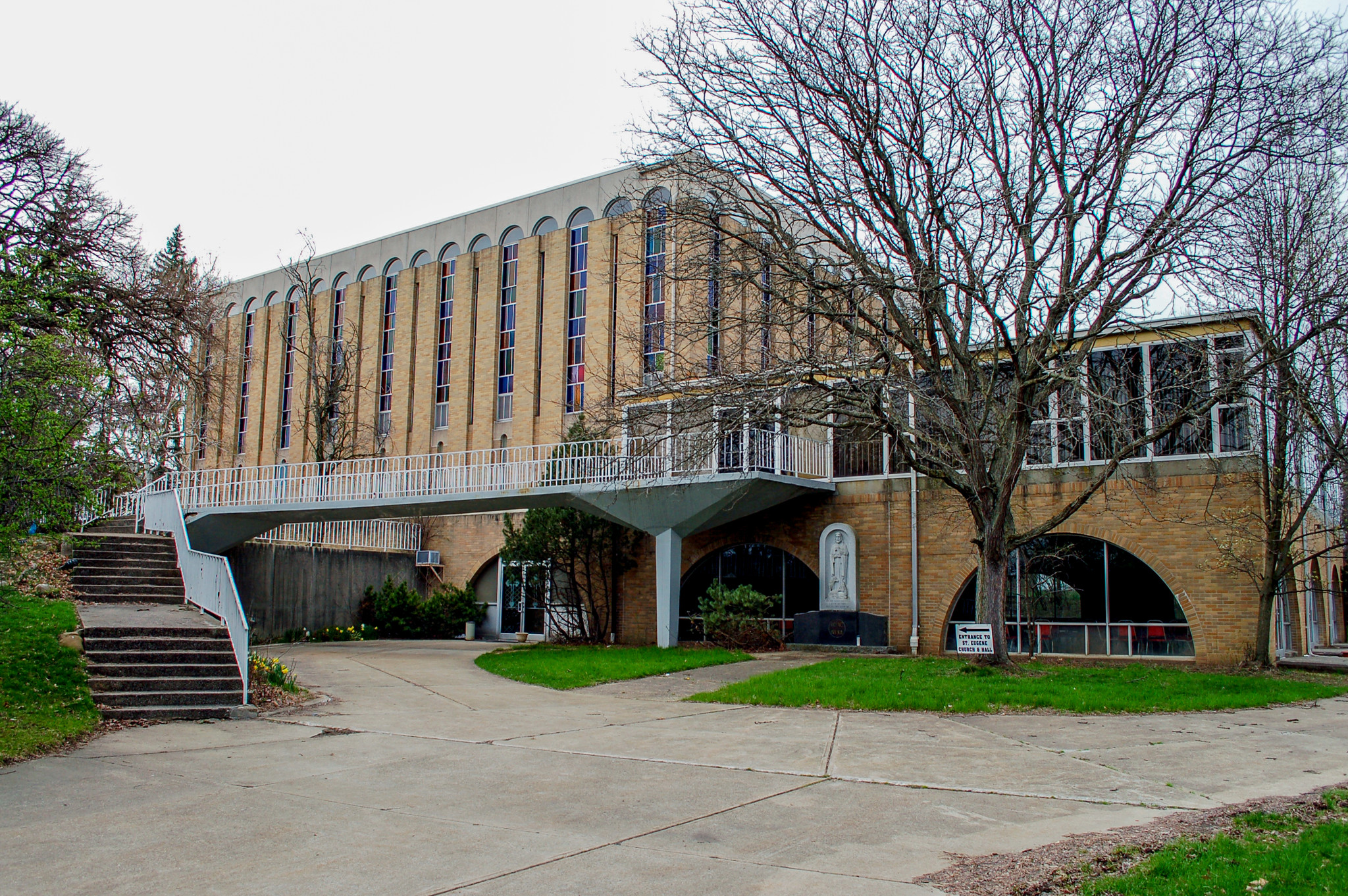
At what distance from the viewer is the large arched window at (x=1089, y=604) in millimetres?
17906

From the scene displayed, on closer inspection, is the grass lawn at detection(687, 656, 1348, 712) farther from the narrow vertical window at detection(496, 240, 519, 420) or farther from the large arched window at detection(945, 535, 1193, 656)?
the narrow vertical window at detection(496, 240, 519, 420)

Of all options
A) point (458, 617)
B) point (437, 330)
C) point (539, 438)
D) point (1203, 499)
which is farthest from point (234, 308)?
point (1203, 499)

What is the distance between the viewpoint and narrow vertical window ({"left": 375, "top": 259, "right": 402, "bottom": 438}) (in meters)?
43.4

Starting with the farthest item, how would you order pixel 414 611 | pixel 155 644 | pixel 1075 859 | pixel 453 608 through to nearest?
pixel 453 608, pixel 414 611, pixel 155 644, pixel 1075 859

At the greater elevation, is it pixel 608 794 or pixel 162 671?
pixel 162 671

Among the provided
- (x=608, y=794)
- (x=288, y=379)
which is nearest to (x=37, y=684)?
(x=608, y=794)

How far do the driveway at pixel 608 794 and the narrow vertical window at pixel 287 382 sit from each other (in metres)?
39.2

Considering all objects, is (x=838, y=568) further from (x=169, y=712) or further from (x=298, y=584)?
(x=298, y=584)

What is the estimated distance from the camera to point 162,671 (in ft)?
39.2

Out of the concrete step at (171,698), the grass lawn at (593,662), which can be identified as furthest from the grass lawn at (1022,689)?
the concrete step at (171,698)

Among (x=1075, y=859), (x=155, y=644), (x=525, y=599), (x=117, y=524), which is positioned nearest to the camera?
(x=1075, y=859)

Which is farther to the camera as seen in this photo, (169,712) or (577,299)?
(577,299)

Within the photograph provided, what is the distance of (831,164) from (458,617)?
1883cm

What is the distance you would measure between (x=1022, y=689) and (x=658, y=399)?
8763 millimetres
